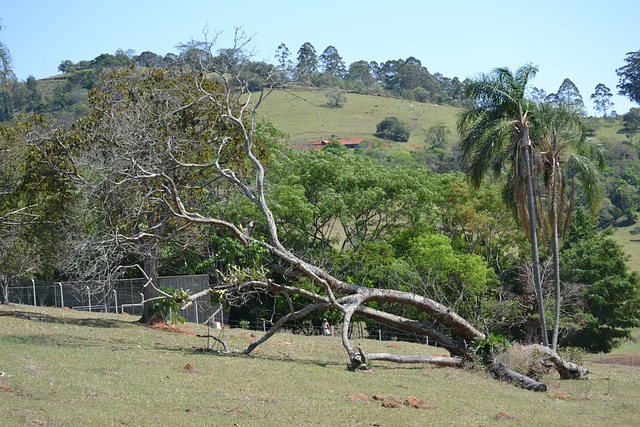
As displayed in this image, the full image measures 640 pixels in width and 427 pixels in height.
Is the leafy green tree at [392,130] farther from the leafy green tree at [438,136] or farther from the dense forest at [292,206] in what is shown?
the dense forest at [292,206]

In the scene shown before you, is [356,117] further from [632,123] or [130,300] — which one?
[130,300]

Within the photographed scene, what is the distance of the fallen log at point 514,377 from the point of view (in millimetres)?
19500

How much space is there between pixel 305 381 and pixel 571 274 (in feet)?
106

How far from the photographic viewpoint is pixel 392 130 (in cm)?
12275

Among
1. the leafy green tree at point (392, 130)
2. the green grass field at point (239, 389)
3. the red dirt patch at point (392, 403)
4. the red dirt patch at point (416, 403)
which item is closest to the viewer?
the green grass field at point (239, 389)

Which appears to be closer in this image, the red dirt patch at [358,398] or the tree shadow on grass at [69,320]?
the red dirt patch at [358,398]

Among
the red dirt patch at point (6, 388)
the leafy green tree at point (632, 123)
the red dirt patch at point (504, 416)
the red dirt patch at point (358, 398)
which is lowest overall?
the red dirt patch at point (504, 416)

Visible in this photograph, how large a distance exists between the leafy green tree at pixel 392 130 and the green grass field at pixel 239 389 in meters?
98.9

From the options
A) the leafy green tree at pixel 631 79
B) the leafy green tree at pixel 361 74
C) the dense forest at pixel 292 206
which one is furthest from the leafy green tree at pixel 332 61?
the dense forest at pixel 292 206

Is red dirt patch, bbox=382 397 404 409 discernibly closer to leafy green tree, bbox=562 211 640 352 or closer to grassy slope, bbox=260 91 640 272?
leafy green tree, bbox=562 211 640 352

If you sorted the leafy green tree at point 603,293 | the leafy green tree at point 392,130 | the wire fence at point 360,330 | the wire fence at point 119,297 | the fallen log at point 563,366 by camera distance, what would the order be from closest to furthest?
the fallen log at point 563,366 < the wire fence at point 119,297 < the wire fence at point 360,330 < the leafy green tree at point 603,293 < the leafy green tree at point 392,130

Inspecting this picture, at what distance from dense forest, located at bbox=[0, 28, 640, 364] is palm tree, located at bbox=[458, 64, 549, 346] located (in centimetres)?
Answer: 8

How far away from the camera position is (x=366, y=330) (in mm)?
44250

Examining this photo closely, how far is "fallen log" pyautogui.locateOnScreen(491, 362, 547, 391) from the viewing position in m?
19.5
